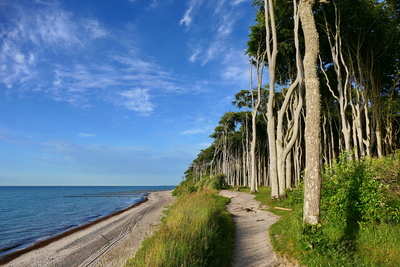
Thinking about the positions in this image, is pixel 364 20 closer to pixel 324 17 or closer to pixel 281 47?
pixel 324 17

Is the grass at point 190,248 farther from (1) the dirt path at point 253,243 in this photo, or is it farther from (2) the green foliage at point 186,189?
(2) the green foliage at point 186,189

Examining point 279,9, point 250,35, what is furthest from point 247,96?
point 279,9

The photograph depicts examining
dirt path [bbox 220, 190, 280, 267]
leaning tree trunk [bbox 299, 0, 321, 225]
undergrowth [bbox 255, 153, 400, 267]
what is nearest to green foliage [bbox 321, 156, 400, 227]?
undergrowth [bbox 255, 153, 400, 267]

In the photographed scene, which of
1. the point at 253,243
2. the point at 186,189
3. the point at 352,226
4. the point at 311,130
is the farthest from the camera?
the point at 186,189

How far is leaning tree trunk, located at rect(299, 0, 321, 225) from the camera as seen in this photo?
5.94 metres

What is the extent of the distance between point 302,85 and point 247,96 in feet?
51.3

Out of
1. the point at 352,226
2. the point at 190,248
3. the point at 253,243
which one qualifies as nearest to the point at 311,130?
the point at 352,226

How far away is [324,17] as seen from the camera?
60.8 feet

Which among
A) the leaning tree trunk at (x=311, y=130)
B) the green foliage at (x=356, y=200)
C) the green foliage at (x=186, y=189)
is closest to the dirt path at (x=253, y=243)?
the leaning tree trunk at (x=311, y=130)

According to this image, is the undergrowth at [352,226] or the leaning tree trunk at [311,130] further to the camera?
the leaning tree trunk at [311,130]

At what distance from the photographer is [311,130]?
6.29 meters

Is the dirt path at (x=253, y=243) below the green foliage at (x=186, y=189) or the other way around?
the other way around

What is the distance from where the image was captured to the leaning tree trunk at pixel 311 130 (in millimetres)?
5941

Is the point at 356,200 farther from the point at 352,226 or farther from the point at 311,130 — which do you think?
the point at 311,130
